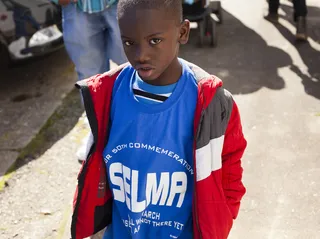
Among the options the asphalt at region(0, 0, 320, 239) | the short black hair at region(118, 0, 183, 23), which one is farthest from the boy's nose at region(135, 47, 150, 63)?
the asphalt at region(0, 0, 320, 239)

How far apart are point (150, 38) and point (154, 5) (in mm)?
108

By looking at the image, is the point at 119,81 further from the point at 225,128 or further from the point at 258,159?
the point at 258,159

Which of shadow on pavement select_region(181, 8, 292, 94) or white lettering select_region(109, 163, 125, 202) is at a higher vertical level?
white lettering select_region(109, 163, 125, 202)

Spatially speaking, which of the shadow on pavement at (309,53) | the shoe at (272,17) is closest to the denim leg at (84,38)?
the shadow on pavement at (309,53)

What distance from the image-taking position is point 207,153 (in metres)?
1.80

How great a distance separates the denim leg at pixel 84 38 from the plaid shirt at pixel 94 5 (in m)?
0.06

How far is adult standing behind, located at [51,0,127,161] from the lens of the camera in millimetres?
3391

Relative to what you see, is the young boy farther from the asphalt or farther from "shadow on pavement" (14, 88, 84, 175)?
"shadow on pavement" (14, 88, 84, 175)

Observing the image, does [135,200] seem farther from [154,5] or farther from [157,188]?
[154,5]

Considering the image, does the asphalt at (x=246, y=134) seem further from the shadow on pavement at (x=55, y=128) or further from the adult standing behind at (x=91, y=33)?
the adult standing behind at (x=91, y=33)

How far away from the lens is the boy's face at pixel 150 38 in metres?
1.62

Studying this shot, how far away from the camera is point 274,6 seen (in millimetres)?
6508

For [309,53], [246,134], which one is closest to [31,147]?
[246,134]

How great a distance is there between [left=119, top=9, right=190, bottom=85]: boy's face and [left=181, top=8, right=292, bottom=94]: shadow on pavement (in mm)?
3049
